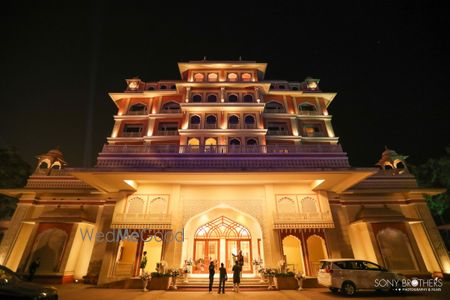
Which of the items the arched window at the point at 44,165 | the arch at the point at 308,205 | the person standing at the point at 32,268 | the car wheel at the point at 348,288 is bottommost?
the car wheel at the point at 348,288

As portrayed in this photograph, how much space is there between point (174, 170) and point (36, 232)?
10.8 m

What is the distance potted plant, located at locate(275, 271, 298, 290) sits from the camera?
11617mm

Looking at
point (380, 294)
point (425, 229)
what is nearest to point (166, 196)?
point (380, 294)

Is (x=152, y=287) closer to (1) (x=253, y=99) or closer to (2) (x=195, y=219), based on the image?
(2) (x=195, y=219)

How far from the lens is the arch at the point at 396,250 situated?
46.9 feet

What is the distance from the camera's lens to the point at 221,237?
51.9ft

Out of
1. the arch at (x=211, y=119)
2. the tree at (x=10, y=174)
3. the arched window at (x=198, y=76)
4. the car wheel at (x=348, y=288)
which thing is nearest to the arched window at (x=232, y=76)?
the arched window at (x=198, y=76)

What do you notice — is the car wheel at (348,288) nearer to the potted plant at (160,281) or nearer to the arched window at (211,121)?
the potted plant at (160,281)

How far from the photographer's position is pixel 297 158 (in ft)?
45.0

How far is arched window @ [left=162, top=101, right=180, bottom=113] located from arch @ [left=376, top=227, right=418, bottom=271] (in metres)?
18.1

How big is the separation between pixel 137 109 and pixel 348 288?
67.0ft

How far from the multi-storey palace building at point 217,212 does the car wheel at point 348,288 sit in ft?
12.4

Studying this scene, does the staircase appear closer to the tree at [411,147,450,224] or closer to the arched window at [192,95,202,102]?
the arched window at [192,95,202,102]

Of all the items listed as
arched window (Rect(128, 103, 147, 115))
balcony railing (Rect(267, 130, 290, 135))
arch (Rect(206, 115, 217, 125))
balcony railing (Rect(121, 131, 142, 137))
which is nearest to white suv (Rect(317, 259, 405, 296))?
balcony railing (Rect(267, 130, 290, 135))
